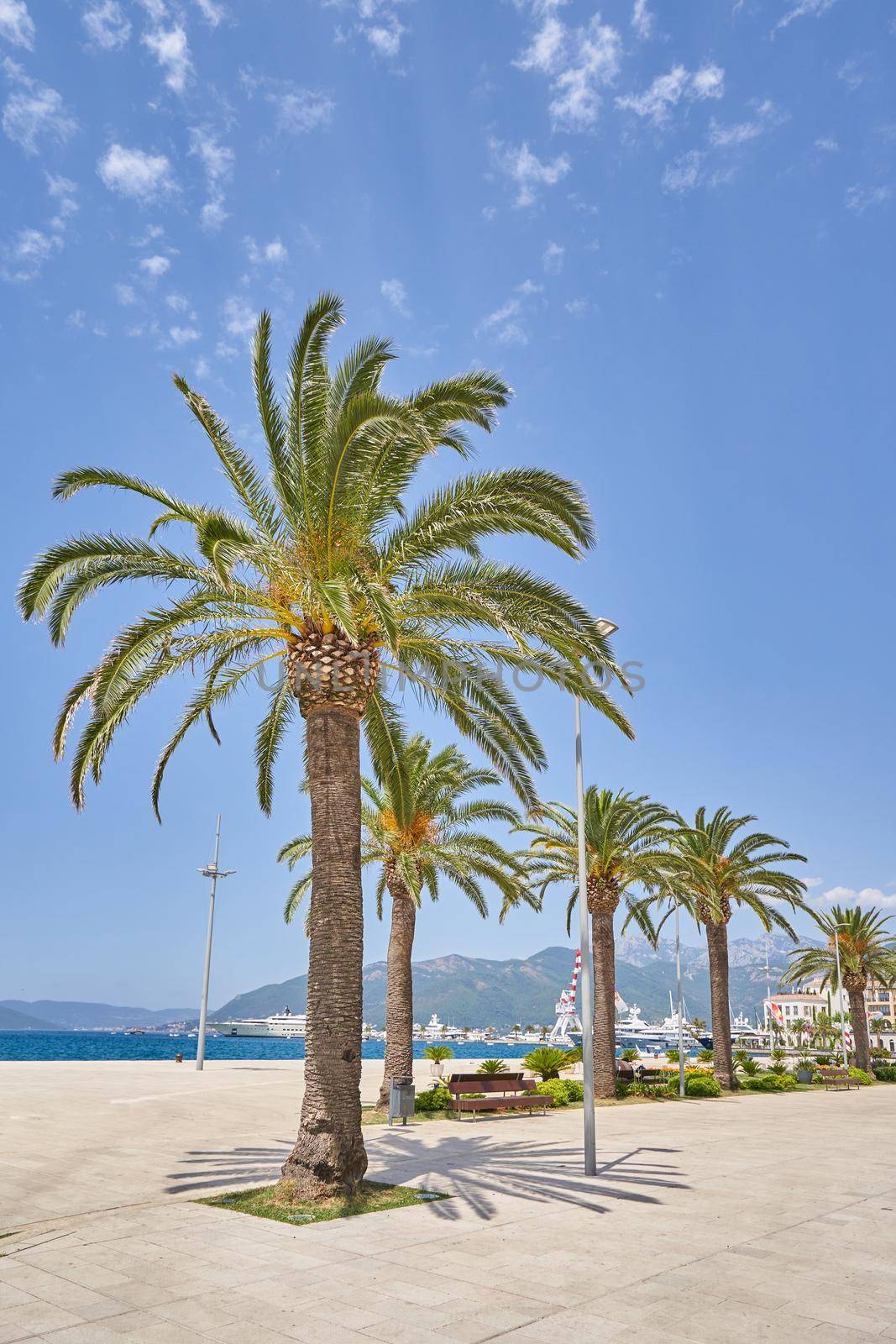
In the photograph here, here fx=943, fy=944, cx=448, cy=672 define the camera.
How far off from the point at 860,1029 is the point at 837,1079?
9441 millimetres

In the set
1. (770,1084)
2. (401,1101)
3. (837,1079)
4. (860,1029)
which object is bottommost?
(837,1079)

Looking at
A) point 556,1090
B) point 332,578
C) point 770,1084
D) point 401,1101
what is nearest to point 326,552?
→ point 332,578

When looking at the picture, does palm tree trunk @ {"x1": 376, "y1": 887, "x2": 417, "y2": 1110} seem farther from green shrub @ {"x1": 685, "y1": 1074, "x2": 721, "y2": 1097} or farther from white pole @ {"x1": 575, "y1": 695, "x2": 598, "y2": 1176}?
green shrub @ {"x1": 685, "y1": 1074, "x2": 721, "y2": 1097}

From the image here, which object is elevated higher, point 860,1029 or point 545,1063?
point 545,1063

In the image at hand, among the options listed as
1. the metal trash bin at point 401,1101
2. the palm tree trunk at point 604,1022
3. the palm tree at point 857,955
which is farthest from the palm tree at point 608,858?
the palm tree at point 857,955

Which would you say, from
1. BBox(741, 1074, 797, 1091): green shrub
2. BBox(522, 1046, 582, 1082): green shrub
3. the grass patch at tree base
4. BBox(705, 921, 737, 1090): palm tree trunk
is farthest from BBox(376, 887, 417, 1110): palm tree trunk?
BBox(741, 1074, 797, 1091): green shrub

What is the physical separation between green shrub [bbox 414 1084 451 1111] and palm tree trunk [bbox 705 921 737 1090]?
15.0 metres

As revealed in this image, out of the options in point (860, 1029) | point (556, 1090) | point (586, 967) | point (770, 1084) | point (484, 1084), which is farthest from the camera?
point (860, 1029)

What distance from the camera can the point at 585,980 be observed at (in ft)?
47.7

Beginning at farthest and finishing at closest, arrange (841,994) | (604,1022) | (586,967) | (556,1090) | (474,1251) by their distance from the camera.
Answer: (841,994), (604,1022), (556,1090), (586,967), (474,1251)

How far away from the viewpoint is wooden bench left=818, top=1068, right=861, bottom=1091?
1526 inches

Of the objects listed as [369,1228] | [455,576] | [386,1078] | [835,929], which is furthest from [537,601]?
[835,929]

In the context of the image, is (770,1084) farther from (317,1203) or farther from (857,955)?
(317,1203)

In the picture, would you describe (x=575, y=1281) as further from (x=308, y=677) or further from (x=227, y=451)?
(x=227, y=451)
